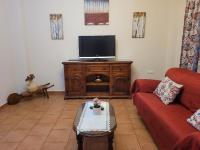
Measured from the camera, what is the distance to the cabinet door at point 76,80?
13.3 ft

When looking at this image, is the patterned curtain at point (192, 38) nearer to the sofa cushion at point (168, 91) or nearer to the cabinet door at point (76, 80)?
the sofa cushion at point (168, 91)

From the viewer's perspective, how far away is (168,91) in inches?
104

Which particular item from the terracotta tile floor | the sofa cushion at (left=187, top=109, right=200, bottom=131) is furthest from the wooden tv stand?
the sofa cushion at (left=187, top=109, right=200, bottom=131)

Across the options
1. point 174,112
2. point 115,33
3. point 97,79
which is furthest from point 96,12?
point 174,112

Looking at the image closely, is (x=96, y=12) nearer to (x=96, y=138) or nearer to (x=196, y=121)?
(x=96, y=138)

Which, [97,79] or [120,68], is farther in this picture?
[97,79]

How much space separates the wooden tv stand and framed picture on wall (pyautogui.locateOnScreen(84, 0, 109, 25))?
100cm

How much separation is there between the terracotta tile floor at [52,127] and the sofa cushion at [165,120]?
12.0 inches

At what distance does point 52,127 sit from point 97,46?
6.92 ft

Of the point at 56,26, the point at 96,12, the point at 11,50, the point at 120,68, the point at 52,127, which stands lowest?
the point at 52,127

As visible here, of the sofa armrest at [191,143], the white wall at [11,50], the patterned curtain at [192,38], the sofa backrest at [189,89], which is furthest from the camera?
the white wall at [11,50]

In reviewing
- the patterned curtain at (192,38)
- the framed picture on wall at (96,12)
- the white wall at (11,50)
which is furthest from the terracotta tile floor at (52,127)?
the framed picture on wall at (96,12)

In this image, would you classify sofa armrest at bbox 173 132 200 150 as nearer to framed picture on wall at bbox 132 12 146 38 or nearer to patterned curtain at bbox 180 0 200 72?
patterned curtain at bbox 180 0 200 72

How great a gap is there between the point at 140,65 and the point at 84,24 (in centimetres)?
169
